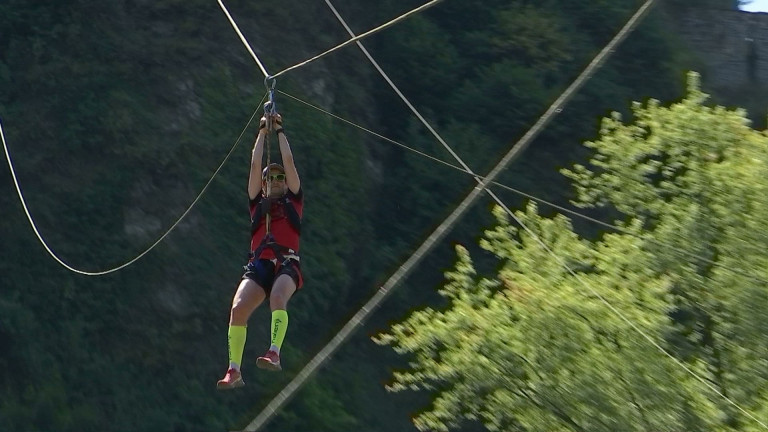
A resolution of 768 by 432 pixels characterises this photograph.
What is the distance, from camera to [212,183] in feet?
83.0

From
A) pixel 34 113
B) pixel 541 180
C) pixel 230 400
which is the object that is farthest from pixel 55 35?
pixel 541 180

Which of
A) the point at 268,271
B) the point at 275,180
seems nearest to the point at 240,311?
the point at 268,271

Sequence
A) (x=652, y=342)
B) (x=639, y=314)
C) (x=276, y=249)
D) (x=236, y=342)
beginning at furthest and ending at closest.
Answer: (x=639, y=314) → (x=652, y=342) → (x=236, y=342) → (x=276, y=249)

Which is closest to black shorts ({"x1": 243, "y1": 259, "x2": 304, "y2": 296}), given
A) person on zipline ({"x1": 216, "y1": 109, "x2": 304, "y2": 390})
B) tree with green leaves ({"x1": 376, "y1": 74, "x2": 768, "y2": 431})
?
person on zipline ({"x1": 216, "y1": 109, "x2": 304, "y2": 390})

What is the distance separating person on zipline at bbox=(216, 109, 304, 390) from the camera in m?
9.27

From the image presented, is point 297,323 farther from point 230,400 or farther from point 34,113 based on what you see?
point 34,113

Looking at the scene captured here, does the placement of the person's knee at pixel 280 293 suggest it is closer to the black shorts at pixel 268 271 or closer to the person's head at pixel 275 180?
the black shorts at pixel 268 271

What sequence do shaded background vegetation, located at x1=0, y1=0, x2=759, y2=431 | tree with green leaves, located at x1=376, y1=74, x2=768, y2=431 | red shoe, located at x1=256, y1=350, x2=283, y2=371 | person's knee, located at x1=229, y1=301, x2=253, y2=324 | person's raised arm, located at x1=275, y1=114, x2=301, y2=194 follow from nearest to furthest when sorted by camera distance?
red shoe, located at x1=256, y1=350, x2=283, y2=371, person's raised arm, located at x1=275, y1=114, x2=301, y2=194, person's knee, located at x1=229, y1=301, x2=253, y2=324, tree with green leaves, located at x1=376, y1=74, x2=768, y2=431, shaded background vegetation, located at x1=0, y1=0, x2=759, y2=431

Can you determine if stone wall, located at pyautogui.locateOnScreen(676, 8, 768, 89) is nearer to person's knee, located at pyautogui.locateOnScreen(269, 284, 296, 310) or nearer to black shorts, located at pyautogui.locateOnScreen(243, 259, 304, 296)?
black shorts, located at pyautogui.locateOnScreen(243, 259, 304, 296)

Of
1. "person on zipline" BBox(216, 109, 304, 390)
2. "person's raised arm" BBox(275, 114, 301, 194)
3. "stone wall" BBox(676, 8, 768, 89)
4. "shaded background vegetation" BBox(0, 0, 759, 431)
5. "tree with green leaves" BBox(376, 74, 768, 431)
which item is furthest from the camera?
"stone wall" BBox(676, 8, 768, 89)

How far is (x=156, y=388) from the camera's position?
23.6 meters

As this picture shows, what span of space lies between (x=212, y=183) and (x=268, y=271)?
16.1 meters

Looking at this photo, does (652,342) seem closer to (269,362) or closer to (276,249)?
(276,249)

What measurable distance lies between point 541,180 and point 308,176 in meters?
4.76
